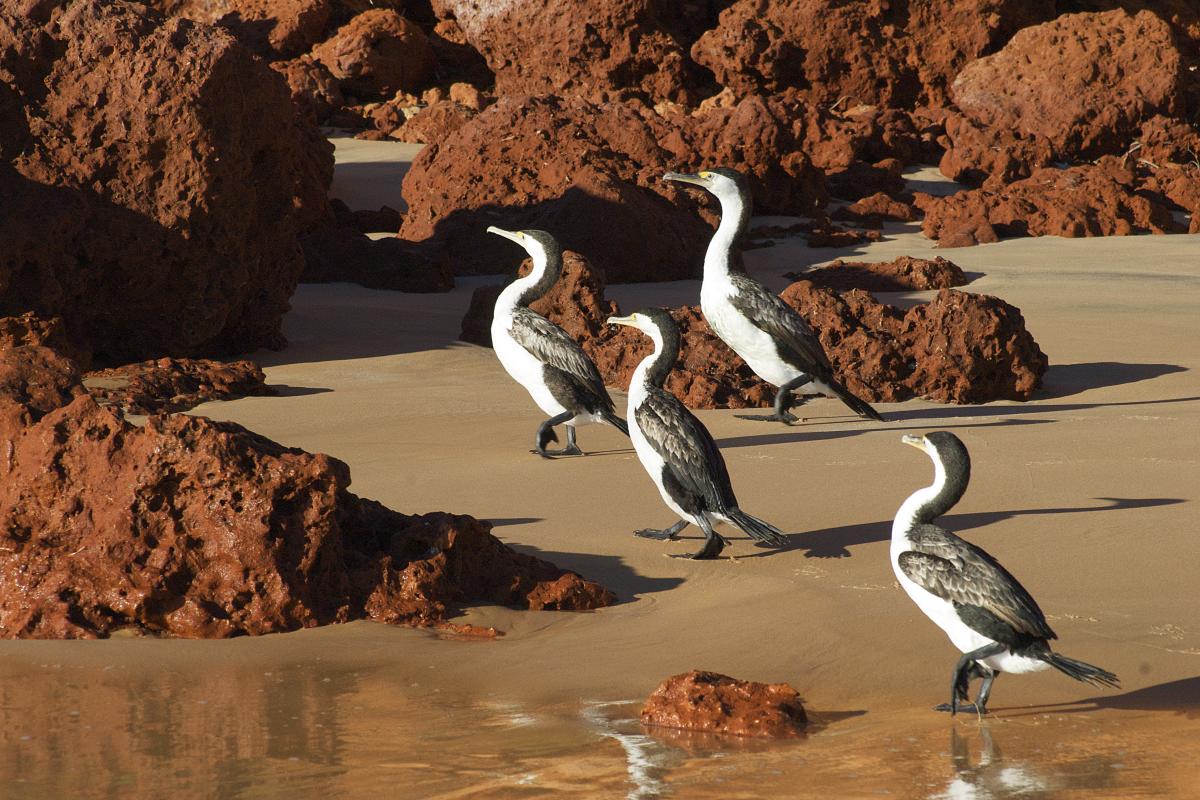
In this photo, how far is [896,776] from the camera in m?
4.22

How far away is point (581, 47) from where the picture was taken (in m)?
24.7

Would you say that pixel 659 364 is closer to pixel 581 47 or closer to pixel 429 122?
pixel 429 122

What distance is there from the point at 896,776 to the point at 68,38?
9.20m

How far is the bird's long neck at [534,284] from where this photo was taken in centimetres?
948

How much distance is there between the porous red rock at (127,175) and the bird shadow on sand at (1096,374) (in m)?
6.20

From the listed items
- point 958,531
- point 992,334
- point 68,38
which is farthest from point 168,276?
point 958,531

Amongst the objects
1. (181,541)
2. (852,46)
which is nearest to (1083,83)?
(852,46)

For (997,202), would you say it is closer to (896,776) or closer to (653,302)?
(653,302)

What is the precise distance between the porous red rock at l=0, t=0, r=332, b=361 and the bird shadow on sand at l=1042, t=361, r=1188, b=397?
6204 mm

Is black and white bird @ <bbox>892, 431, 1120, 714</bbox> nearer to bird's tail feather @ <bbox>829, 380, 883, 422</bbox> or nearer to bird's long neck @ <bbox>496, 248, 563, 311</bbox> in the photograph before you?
bird's tail feather @ <bbox>829, 380, 883, 422</bbox>

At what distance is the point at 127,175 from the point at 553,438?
4540 millimetres

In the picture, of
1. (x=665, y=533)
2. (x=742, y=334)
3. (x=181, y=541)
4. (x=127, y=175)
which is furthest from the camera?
(x=127, y=175)

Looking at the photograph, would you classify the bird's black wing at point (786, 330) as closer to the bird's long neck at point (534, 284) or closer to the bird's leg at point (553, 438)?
the bird's long neck at point (534, 284)

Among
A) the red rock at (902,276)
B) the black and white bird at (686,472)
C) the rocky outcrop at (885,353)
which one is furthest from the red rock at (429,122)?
the black and white bird at (686,472)
